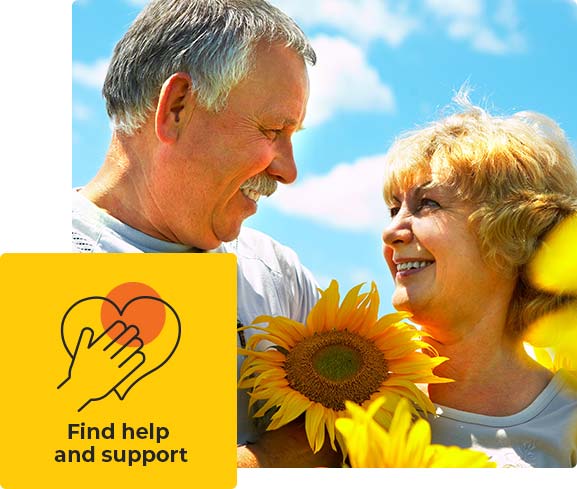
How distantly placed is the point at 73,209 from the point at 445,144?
2.21 ft

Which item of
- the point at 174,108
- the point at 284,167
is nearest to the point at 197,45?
the point at 174,108

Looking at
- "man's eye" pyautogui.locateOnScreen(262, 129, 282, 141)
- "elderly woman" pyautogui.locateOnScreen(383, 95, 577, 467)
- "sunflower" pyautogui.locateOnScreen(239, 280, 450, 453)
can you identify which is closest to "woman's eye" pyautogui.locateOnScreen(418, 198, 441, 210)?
"elderly woman" pyautogui.locateOnScreen(383, 95, 577, 467)

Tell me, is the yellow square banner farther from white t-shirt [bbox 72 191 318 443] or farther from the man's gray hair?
the man's gray hair

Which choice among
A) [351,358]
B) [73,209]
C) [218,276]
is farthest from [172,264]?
[73,209]

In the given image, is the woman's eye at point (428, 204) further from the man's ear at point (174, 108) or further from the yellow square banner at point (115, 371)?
the yellow square banner at point (115, 371)

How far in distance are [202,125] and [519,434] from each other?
0.77 meters

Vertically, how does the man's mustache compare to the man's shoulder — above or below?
above

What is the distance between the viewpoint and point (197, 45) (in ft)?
5.17

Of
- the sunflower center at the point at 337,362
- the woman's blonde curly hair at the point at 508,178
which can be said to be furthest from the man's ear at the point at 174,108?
the sunflower center at the point at 337,362

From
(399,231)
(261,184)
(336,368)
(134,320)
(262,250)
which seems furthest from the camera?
(262,250)

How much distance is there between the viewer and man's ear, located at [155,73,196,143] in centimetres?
159

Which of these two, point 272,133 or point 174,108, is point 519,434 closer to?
point 272,133

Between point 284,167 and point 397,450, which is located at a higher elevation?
point 284,167

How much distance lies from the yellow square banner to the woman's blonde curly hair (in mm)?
674
